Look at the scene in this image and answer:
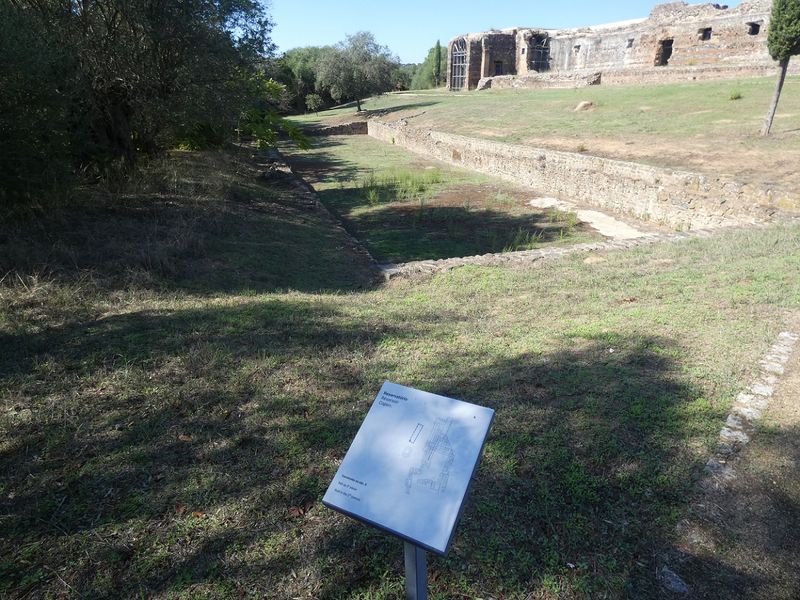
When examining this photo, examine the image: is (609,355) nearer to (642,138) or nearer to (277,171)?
(642,138)

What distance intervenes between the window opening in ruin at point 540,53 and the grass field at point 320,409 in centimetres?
3780

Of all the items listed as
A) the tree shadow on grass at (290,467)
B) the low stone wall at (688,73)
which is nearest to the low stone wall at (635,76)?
the low stone wall at (688,73)

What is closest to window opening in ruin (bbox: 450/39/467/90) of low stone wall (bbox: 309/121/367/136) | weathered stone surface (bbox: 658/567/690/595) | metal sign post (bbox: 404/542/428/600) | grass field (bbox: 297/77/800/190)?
low stone wall (bbox: 309/121/367/136)

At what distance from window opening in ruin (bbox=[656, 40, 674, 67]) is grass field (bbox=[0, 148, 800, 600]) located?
28.0 metres

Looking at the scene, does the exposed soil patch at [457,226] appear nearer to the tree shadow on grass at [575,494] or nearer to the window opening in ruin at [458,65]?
the tree shadow on grass at [575,494]

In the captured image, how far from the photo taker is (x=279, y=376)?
12.3ft

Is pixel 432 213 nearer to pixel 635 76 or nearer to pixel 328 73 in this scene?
pixel 635 76

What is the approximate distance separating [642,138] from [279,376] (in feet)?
49.4

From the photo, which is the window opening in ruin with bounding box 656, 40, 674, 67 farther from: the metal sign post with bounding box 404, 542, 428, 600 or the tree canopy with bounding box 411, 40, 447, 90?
the metal sign post with bounding box 404, 542, 428, 600

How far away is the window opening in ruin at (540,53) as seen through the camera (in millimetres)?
39531

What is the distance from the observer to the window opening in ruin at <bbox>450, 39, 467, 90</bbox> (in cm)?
4222

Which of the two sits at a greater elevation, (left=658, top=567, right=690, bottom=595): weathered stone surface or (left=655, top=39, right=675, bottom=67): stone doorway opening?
(left=655, top=39, right=675, bottom=67): stone doorway opening

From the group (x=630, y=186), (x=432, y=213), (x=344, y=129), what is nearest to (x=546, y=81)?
(x=344, y=129)

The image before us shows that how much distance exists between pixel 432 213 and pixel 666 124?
29.7 feet
